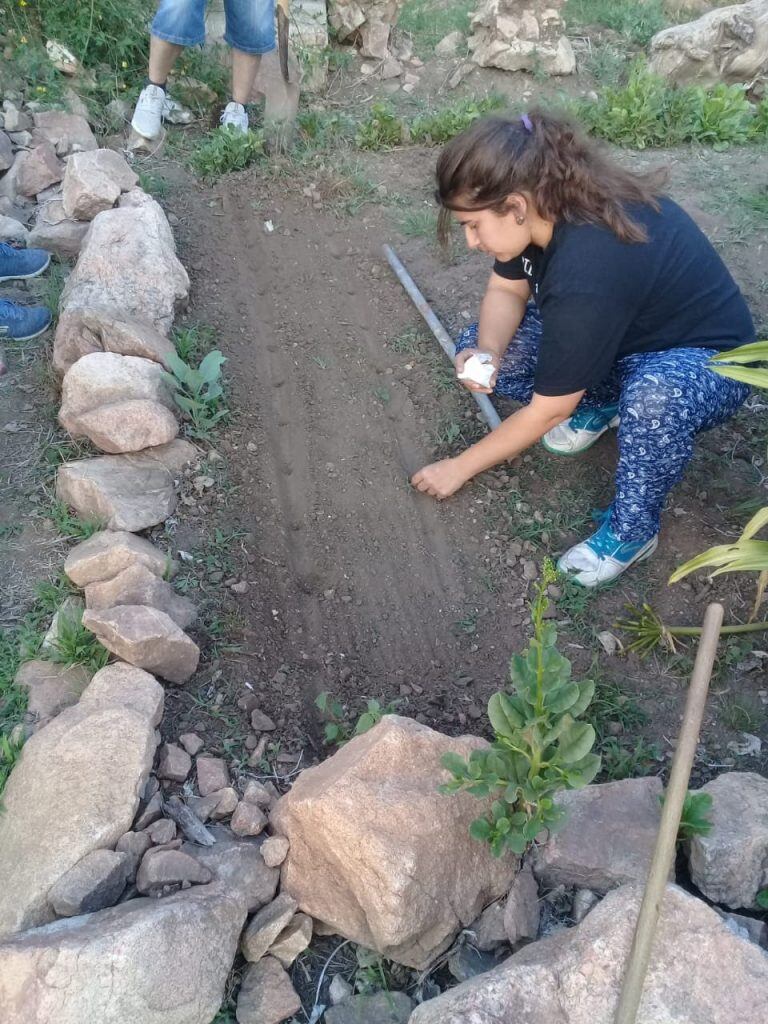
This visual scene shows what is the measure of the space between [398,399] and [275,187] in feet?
4.81

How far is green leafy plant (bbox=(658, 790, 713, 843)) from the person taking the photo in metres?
1.58

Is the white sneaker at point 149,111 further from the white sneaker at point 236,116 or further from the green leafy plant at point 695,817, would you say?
the green leafy plant at point 695,817

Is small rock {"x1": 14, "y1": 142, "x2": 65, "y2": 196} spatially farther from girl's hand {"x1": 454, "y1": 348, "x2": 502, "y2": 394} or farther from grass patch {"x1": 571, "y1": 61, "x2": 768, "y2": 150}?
grass patch {"x1": 571, "y1": 61, "x2": 768, "y2": 150}

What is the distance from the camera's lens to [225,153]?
3826 millimetres

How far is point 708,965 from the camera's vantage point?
4.37 feet

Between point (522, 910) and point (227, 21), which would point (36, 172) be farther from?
point (522, 910)

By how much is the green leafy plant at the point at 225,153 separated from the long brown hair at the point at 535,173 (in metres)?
2.12

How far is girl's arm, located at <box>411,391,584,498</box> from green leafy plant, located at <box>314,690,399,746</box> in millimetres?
692

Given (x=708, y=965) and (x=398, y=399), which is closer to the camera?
(x=708, y=965)

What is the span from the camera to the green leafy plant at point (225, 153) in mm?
3816

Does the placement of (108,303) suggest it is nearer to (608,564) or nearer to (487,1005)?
(608,564)

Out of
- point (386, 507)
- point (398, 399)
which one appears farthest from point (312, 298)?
point (386, 507)

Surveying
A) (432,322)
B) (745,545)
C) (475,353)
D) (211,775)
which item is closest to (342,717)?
(211,775)

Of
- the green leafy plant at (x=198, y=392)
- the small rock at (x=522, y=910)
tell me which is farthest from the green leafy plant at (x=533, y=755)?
the green leafy plant at (x=198, y=392)
